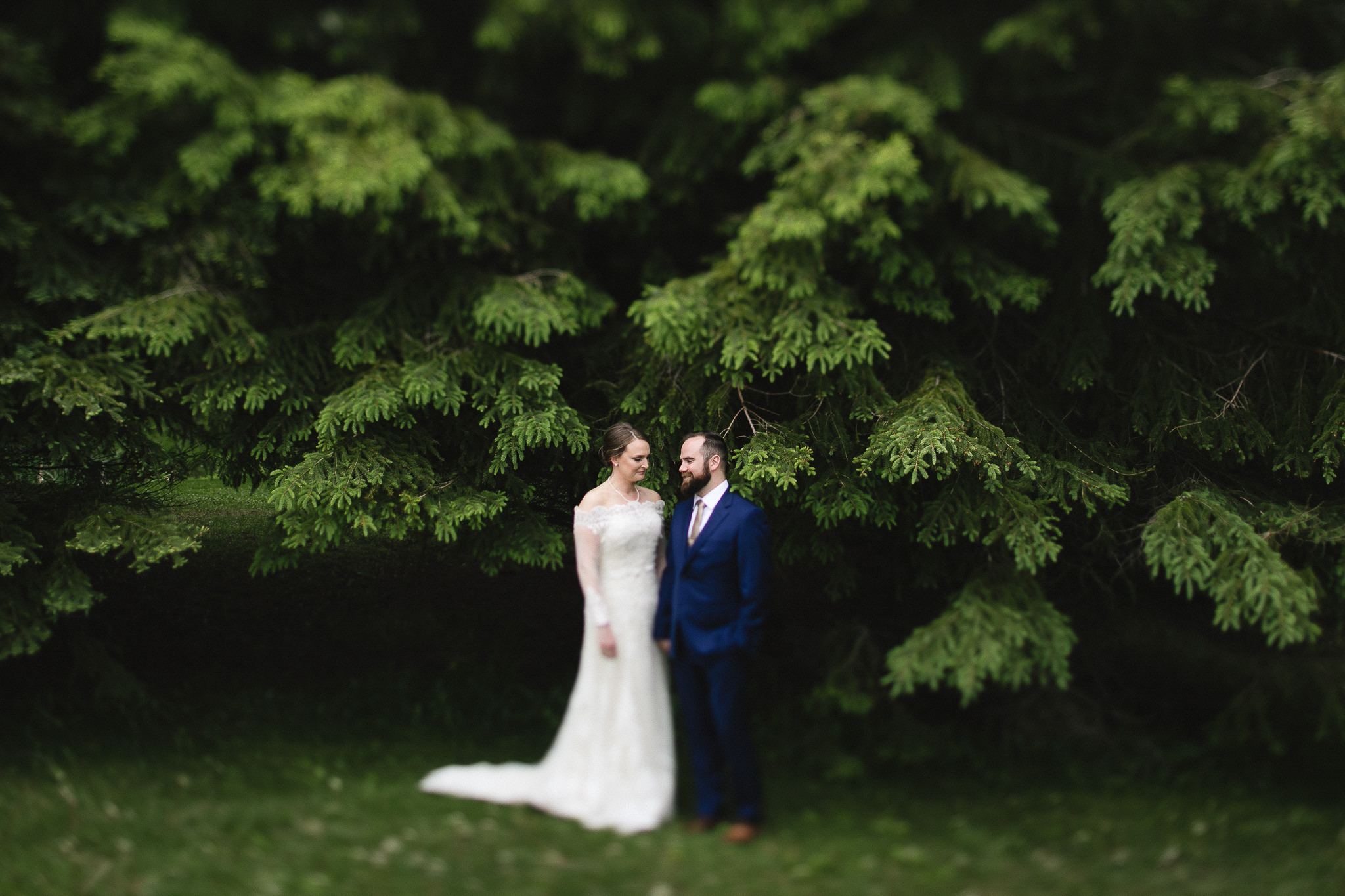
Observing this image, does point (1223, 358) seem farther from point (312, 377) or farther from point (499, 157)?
point (312, 377)

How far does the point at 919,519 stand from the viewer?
18.9ft

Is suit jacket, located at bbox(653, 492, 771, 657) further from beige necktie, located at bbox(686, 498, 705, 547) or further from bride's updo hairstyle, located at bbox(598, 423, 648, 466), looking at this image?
bride's updo hairstyle, located at bbox(598, 423, 648, 466)

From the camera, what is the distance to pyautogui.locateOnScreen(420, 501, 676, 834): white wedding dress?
485 cm

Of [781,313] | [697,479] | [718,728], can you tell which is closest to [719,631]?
[718,728]

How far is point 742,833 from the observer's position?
180 inches

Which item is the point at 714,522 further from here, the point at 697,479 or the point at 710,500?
the point at 697,479

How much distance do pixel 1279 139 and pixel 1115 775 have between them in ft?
14.7

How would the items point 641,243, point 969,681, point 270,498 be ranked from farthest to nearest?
point 641,243, point 270,498, point 969,681

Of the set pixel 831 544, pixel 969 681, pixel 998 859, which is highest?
pixel 831 544

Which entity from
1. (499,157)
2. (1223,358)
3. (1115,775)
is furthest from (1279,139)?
(499,157)

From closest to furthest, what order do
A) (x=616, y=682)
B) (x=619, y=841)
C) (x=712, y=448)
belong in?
1. (x=619, y=841)
2. (x=712, y=448)
3. (x=616, y=682)

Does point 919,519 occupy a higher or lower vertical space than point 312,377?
lower

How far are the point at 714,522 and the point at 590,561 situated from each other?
0.81 meters

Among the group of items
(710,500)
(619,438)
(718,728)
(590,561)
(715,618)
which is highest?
(619,438)
